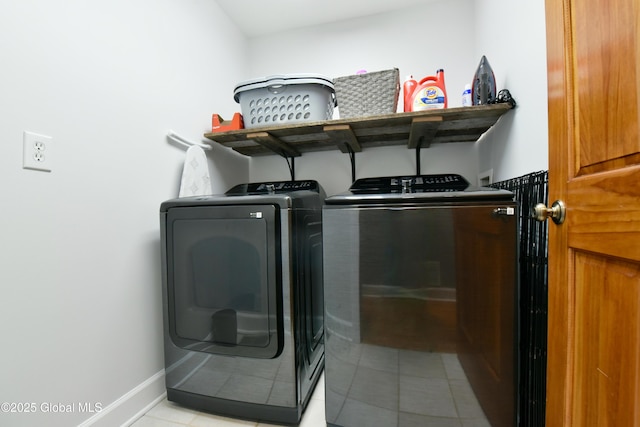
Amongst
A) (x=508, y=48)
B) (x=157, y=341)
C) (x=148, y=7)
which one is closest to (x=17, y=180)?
(x=157, y=341)

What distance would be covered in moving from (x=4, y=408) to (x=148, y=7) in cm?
179

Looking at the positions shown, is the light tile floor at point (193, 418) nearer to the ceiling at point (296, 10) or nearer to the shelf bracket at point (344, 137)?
the shelf bracket at point (344, 137)

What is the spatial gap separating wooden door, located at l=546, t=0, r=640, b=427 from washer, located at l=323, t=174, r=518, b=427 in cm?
22

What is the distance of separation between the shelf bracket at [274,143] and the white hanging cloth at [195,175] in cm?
33

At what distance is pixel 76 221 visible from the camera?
1.02 metres

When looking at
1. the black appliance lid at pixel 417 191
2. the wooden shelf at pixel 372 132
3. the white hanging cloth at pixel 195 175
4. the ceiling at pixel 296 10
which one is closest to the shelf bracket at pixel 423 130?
the wooden shelf at pixel 372 132

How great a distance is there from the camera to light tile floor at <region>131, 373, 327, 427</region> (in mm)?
1190

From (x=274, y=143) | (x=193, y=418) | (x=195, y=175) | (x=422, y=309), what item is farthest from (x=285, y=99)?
(x=193, y=418)

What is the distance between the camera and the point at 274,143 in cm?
184

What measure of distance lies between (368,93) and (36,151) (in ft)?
4.91

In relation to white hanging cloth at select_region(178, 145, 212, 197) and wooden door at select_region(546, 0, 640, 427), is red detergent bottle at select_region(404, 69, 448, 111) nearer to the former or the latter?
wooden door at select_region(546, 0, 640, 427)

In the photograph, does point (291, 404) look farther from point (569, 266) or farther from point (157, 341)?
point (569, 266)

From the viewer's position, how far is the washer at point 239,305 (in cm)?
116

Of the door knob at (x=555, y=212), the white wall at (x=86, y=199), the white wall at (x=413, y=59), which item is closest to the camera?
the door knob at (x=555, y=212)
